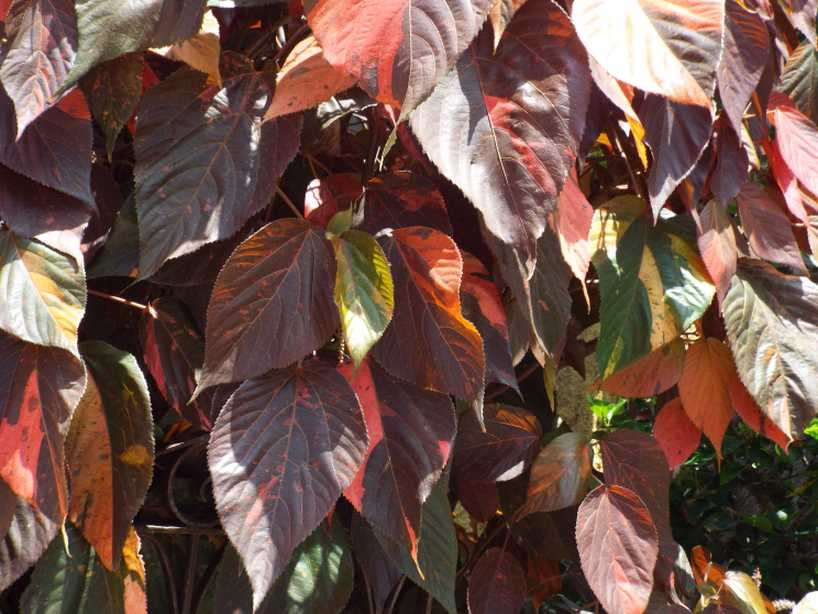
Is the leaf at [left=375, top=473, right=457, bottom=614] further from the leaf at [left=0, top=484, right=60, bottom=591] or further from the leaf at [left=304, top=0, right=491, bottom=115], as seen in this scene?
the leaf at [left=304, top=0, right=491, bottom=115]

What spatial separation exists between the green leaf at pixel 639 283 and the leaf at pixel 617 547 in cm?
13

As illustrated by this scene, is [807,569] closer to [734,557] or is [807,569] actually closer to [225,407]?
[734,557]

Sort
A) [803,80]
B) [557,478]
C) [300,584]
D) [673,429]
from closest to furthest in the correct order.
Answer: [300,584]
[557,478]
[673,429]
[803,80]

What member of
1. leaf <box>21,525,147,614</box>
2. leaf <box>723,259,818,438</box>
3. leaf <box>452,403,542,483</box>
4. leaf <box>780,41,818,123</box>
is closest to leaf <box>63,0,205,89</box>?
leaf <box>21,525,147,614</box>

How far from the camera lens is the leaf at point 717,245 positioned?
94 cm

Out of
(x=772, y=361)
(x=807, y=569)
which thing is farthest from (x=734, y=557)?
(x=772, y=361)

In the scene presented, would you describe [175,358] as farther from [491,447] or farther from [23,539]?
[491,447]

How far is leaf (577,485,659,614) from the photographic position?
924mm

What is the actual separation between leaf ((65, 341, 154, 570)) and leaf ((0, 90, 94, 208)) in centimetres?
16

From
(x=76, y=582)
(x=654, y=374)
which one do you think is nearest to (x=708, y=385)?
(x=654, y=374)

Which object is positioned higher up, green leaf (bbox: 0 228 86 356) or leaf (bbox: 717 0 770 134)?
green leaf (bbox: 0 228 86 356)

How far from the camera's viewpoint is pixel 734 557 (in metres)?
2.15

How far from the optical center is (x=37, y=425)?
2.35 ft

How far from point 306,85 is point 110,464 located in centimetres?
32
